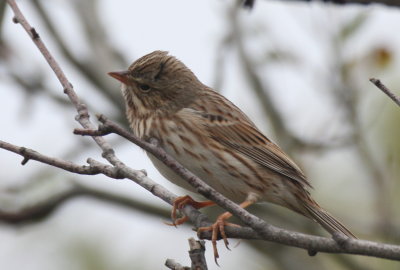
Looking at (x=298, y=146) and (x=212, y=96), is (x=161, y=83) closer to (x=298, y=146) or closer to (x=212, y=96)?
(x=212, y=96)

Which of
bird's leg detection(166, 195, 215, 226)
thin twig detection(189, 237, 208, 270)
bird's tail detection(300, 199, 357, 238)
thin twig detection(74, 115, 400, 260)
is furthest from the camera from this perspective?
bird's tail detection(300, 199, 357, 238)

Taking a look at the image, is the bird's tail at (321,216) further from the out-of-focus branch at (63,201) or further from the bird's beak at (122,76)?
the out-of-focus branch at (63,201)

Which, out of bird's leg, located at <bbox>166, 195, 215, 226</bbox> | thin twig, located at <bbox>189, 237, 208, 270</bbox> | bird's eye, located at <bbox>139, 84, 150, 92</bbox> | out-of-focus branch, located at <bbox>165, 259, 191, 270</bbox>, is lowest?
out-of-focus branch, located at <bbox>165, 259, 191, 270</bbox>

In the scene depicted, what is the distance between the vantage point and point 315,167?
9070 mm

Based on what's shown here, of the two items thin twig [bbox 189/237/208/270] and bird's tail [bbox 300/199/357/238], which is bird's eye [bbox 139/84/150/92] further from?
thin twig [bbox 189/237/208/270]

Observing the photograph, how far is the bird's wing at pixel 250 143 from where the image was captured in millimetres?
6082

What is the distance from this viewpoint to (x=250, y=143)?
6316 millimetres

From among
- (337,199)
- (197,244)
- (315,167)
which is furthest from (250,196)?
(337,199)

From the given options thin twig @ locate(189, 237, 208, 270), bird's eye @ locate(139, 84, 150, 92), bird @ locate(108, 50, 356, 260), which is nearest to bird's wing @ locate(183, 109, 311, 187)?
bird @ locate(108, 50, 356, 260)

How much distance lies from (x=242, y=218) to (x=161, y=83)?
8.32 feet

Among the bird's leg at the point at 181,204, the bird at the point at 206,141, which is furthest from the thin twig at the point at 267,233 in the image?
the bird at the point at 206,141

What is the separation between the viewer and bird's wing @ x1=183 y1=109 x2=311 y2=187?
6082mm

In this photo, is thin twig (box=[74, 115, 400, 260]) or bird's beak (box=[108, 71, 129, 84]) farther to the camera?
bird's beak (box=[108, 71, 129, 84])

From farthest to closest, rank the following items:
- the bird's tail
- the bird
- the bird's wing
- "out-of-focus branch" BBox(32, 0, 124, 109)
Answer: "out-of-focus branch" BBox(32, 0, 124, 109), the bird's wing, the bird's tail, the bird
